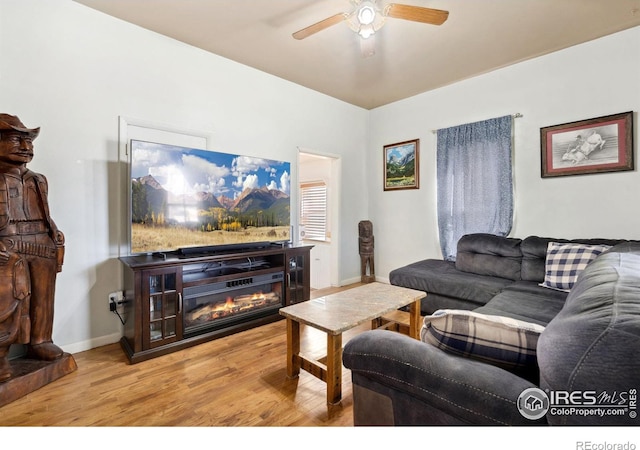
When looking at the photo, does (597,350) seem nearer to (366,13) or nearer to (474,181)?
(366,13)

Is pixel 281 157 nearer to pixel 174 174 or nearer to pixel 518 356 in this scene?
pixel 174 174

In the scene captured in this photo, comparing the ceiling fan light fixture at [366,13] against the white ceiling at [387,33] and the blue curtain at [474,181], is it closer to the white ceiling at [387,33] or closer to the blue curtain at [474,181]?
the white ceiling at [387,33]

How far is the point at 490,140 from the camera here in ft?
11.7

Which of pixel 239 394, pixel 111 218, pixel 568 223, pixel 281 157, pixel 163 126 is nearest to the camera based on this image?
pixel 239 394

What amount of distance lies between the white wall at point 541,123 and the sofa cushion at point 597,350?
9.44ft

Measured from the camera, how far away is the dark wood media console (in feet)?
7.64

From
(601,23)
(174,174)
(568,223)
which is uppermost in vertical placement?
(601,23)

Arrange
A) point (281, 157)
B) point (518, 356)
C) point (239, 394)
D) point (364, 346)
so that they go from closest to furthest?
1. point (518, 356)
2. point (364, 346)
3. point (239, 394)
4. point (281, 157)

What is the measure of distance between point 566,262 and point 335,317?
7.12ft

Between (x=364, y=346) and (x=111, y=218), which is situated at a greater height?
(x=111, y=218)

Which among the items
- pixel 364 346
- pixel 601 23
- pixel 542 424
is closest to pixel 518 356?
pixel 542 424

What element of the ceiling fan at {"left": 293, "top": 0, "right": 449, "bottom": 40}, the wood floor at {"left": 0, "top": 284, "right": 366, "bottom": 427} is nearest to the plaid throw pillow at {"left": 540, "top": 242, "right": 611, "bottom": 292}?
the wood floor at {"left": 0, "top": 284, "right": 366, "bottom": 427}

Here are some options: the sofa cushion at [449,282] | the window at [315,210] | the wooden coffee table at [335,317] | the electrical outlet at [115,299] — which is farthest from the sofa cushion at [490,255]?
the electrical outlet at [115,299]

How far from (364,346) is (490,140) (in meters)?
3.39
